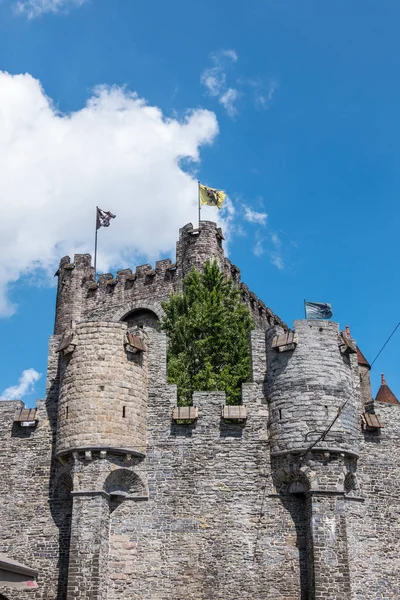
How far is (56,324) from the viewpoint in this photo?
46.4m

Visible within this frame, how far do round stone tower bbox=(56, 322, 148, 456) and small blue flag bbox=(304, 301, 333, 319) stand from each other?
5649mm

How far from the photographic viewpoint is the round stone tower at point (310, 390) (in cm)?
2272

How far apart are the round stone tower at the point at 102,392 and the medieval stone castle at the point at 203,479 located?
0.04 meters

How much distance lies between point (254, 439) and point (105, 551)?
5.47 metres

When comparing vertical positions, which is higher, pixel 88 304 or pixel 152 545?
pixel 88 304

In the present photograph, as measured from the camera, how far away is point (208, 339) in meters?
30.9

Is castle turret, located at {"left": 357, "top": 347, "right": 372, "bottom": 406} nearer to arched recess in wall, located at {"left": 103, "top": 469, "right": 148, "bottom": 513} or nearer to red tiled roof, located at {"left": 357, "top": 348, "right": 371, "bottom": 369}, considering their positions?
red tiled roof, located at {"left": 357, "top": 348, "right": 371, "bottom": 369}

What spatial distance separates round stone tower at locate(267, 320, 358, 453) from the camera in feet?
74.5

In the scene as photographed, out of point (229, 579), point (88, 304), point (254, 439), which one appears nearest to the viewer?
point (229, 579)

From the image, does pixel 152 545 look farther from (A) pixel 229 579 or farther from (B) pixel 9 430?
(B) pixel 9 430

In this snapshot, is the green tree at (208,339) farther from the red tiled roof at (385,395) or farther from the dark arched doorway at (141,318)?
the red tiled roof at (385,395)

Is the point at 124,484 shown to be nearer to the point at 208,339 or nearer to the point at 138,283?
the point at 208,339

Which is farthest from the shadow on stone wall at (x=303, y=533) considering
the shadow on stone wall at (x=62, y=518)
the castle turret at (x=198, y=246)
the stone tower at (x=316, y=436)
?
the castle turret at (x=198, y=246)

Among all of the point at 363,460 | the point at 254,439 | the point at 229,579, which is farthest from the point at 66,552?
the point at 363,460
